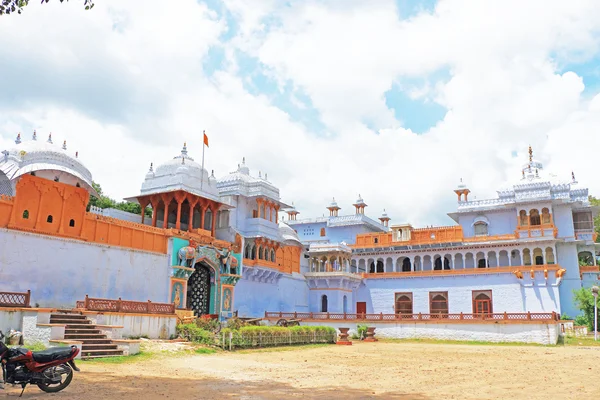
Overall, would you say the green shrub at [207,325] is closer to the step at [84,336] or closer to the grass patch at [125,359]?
the grass patch at [125,359]

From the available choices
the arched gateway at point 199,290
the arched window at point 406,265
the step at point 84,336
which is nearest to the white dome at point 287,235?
the arched gateway at point 199,290

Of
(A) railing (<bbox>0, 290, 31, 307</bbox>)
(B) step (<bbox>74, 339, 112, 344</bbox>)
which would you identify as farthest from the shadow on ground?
(A) railing (<bbox>0, 290, 31, 307</bbox>)

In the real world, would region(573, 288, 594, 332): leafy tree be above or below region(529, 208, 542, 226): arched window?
below

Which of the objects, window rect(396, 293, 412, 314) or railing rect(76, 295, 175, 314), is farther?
window rect(396, 293, 412, 314)

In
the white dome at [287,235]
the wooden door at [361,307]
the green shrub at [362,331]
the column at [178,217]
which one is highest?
the white dome at [287,235]

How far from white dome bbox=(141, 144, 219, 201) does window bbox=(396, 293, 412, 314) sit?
66.3 ft

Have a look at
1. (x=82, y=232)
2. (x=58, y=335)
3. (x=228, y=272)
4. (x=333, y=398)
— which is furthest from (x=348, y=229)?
(x=333, y=398)

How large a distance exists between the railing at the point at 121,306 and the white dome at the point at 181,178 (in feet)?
26.5

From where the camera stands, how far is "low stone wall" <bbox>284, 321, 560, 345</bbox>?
30.3 m

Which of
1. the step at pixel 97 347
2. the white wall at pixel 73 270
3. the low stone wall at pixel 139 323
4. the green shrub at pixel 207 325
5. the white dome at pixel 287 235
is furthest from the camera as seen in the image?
the white dome at pixel 287 235

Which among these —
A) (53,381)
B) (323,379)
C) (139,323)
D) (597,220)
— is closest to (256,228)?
(139,323)

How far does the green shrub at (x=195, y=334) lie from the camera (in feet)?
65.4

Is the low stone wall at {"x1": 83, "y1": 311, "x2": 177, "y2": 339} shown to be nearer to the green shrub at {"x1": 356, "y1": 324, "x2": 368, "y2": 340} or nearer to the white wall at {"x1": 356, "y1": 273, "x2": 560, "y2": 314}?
the green shrub at {"x1": 356, "y1": 324, "x2": 368, "y2": 340}

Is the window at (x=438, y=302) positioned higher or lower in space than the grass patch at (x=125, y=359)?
higher
